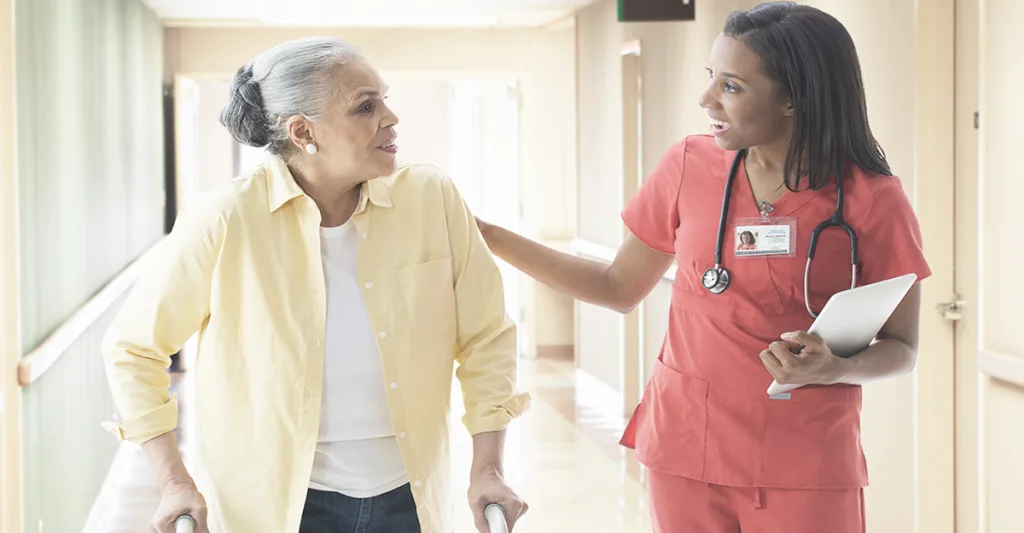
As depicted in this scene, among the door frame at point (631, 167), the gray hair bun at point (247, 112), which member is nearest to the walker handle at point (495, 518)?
the gray hair bun at point (247, 112)

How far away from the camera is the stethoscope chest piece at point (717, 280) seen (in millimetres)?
1913

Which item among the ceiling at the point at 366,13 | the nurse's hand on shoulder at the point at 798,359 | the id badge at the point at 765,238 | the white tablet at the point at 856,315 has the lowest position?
the nurse's hand on shoulder at the point at 798,359

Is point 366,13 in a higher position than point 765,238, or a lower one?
higher

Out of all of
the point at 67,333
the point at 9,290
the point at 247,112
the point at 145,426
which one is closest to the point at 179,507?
the point at 145,426

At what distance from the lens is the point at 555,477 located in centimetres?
582

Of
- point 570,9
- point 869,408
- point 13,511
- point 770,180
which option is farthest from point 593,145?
point 770,180

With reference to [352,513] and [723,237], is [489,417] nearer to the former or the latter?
[352,513]

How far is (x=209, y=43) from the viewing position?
31.8 ft

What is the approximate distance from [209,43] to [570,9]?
9.96 feet

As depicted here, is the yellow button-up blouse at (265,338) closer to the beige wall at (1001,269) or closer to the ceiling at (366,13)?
the beige wall at (1001,269)

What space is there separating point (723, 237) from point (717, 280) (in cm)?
7

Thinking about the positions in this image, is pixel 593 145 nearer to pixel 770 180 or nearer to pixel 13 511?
pixel 13 511

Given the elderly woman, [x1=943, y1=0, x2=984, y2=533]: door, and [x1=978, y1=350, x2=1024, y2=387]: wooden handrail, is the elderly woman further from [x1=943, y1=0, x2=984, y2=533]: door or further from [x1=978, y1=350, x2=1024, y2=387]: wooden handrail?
[x1=943, y1=0, x2=984, y2=533]: door

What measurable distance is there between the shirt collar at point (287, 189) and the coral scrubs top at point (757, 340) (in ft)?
1.70
